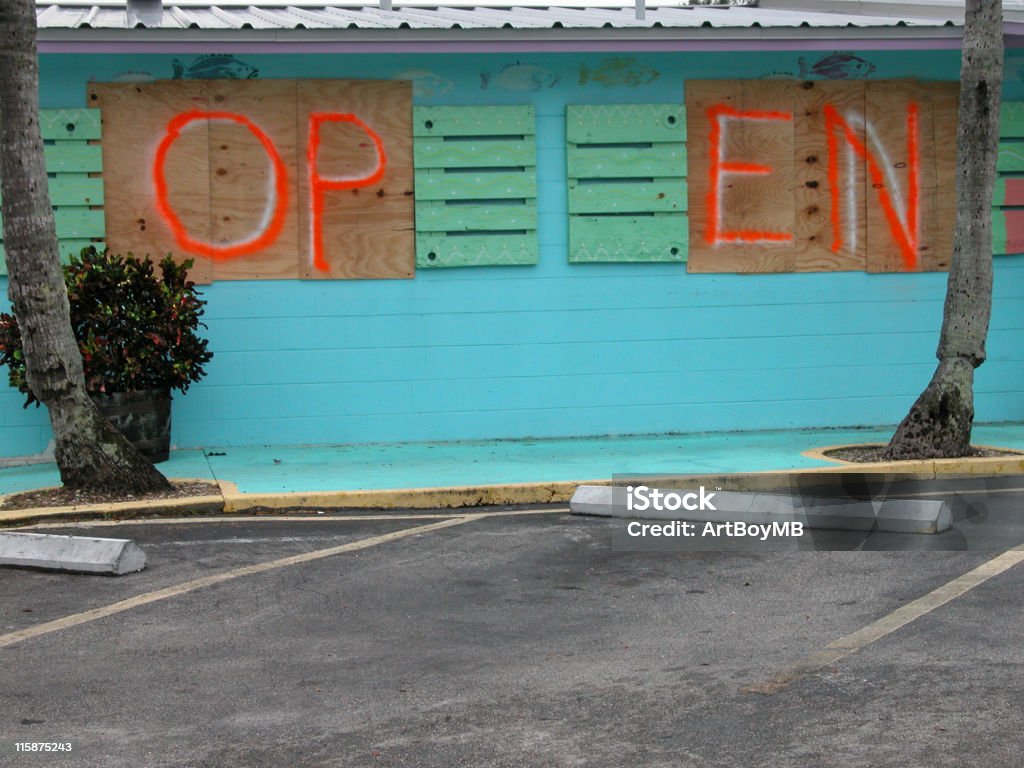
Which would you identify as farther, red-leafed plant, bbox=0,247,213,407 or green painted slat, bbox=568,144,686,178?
green painted slat, bbox=568,144,686,178

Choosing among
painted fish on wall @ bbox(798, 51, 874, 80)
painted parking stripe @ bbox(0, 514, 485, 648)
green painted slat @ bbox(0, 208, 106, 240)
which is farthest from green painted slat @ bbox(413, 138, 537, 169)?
painted parking stripe @ bbox(0, 514, 485, 648)

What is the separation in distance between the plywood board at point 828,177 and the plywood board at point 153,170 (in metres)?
5.56

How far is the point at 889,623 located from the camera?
255 inches

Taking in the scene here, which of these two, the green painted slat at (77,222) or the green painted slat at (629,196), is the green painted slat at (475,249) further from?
the green painted slat at (77,222)

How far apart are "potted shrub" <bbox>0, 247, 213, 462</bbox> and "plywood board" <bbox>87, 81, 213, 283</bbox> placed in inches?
36.9

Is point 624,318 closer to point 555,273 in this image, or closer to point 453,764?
point 555,273

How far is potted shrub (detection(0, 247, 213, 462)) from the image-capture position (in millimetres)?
11164

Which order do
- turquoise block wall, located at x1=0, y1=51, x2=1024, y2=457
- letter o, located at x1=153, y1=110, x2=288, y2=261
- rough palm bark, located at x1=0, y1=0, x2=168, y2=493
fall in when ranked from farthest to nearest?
1. turquoise block wall, located at x1=0, y1=51, x2=1024, y2=457
2. letter o, located at x1=153, y1=110, x2=288, y2=261
3. rough palm bark, located at x1=0, y1=0, x2=168, y2=493

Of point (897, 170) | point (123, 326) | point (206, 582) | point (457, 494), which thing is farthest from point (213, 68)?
point (897, 170)

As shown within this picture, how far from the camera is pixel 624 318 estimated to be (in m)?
13.2

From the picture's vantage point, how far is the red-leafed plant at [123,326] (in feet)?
36.6

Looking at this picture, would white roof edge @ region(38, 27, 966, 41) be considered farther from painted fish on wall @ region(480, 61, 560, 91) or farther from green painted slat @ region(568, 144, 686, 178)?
green painted slat @ region(568, 144, 686, 178)

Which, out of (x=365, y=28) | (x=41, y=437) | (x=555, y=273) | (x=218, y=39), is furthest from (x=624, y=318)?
(x=41, y=437)

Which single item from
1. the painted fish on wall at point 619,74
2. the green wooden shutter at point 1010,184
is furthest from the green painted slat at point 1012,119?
the painted fish on wall at point 619,74
